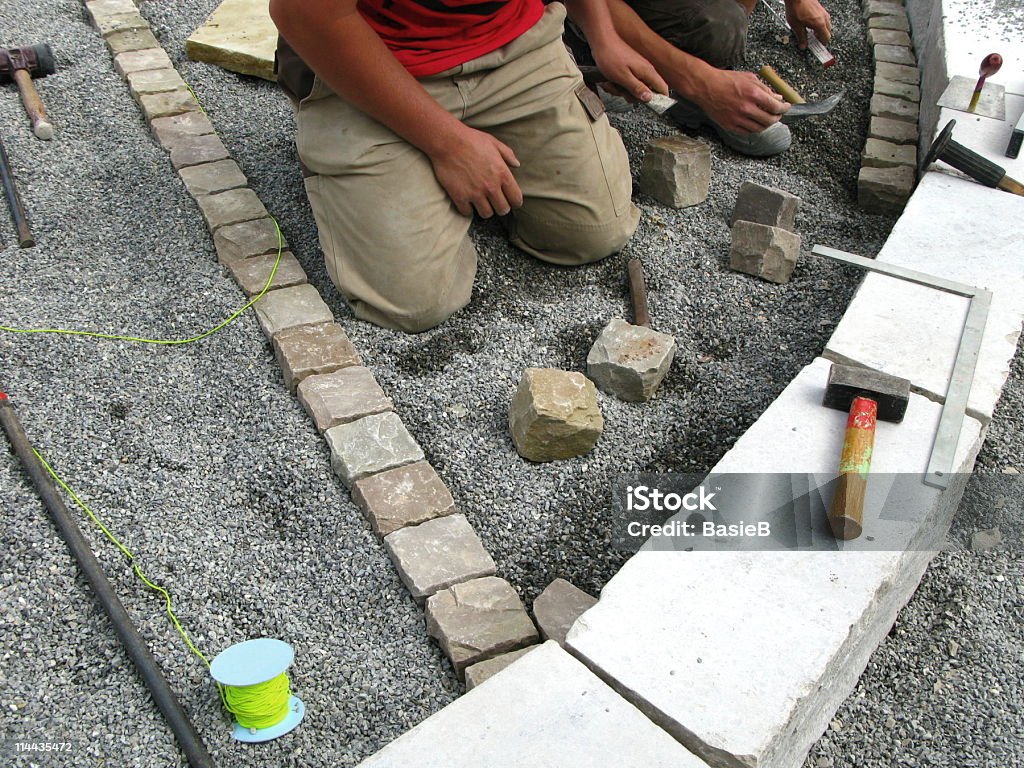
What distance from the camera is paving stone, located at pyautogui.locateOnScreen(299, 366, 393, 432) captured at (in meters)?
2.69

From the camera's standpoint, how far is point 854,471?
7.22 feet

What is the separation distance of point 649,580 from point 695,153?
2.22m

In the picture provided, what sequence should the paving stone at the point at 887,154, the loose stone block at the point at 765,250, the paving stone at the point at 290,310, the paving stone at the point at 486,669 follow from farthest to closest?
the paving stone at the point at 887,154 → the loose stone block at the point at 765,250 → the paving stone at the point at 290,310 → the paving stone at the point at 486,669

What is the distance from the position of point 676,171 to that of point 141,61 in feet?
8.67

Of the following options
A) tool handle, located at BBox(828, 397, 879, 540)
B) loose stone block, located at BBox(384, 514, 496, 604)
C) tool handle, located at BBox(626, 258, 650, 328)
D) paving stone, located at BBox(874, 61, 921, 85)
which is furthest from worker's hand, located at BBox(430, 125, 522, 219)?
paving stone, located at BBox(874, 61, 921, 85)

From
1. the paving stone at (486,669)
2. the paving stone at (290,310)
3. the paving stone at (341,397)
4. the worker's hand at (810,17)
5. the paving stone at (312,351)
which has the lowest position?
the paving stone at (486,669)

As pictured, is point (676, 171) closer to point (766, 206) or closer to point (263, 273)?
point (766, 206)

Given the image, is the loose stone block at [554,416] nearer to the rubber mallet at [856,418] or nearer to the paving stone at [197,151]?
the rubber mallet at [856,418]

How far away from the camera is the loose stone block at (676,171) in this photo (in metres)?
3.69

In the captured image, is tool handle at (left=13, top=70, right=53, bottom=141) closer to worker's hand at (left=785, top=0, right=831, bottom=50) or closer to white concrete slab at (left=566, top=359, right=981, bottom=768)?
white concrete slab at (left=566, top=359, right=981, bottom=768)

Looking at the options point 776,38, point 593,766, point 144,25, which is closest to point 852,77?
point 776,38

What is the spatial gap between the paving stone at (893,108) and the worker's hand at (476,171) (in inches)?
87.8

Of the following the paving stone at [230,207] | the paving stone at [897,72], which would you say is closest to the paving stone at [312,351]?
the paving stone at [230,207]

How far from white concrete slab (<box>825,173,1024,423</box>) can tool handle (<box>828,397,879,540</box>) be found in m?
0.30
